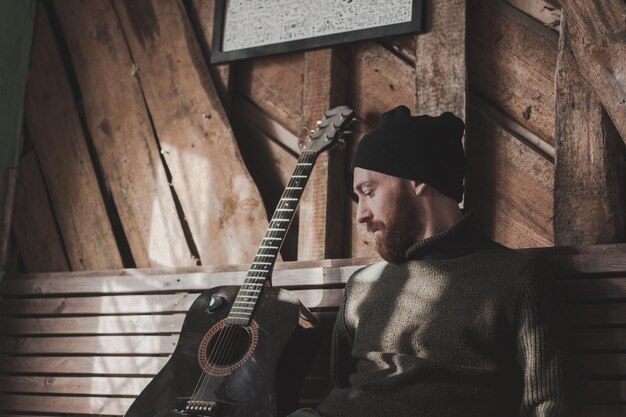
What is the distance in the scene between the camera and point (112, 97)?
3.57 metres

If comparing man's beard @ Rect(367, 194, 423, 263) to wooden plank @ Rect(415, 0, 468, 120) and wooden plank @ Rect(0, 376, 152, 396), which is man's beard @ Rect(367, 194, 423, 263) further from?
wooden plank @ Rect(0, 376, 152, 396)

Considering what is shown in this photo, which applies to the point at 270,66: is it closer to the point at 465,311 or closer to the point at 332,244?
the point at 332,244

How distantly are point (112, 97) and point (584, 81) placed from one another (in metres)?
2.16

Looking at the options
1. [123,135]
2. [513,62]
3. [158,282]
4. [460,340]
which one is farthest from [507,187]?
[123,135]

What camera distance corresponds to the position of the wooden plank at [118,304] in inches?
111

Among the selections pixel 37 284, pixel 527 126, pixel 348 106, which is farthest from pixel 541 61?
pixel 37 284

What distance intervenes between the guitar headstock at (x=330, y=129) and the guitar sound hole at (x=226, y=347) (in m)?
0.78

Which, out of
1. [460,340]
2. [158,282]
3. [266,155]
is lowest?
[460,340]

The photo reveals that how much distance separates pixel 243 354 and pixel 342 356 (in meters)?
0.34

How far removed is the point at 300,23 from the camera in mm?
3250

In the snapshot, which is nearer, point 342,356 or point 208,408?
point 208,408

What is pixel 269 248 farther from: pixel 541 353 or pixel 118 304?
pixel 541 353

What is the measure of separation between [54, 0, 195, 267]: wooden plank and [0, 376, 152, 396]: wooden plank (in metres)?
0.54

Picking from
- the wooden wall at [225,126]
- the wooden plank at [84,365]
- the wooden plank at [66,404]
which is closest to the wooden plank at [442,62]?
the wooden wall at [225,126]
